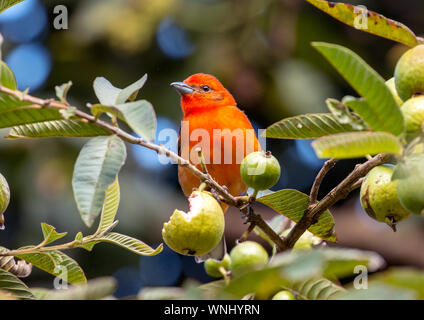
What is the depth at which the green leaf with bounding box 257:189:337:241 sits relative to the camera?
6.32ft

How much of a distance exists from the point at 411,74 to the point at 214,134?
7.69 ft

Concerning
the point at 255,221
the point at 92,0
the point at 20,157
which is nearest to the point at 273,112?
the point at 92,0

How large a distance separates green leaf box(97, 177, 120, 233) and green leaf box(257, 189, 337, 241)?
0.49 metres

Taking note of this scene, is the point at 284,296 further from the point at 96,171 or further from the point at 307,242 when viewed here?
the point at 96,171

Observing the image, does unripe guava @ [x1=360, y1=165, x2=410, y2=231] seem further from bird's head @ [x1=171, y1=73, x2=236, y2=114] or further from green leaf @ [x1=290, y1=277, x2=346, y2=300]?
bird's head @ [x1=171, y1=73, x2=236, y2=114]

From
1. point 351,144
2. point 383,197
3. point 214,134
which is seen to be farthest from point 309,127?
point 214,134

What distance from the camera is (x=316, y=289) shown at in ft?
5.62

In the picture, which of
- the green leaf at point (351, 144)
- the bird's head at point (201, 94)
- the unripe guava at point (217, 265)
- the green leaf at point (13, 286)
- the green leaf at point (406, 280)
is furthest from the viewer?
the bird's head at point (201, 94)

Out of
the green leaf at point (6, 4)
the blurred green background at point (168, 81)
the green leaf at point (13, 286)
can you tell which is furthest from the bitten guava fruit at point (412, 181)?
the blurred green background at point (168, 81)

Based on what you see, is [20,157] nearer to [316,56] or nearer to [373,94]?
[316,56]

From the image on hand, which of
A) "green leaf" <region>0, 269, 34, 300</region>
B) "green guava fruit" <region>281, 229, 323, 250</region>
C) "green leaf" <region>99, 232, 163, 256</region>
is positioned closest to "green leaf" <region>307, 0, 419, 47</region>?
"green guava fruit" <region>281, 229, 323, 250</region>

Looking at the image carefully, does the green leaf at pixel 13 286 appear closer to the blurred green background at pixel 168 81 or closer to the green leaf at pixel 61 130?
the green leaf at pixel 61 130

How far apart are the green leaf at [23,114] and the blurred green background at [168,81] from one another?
13.9 feet

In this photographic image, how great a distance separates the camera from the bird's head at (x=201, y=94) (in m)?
4.32
